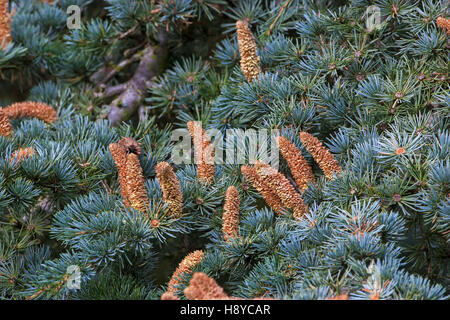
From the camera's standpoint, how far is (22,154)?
3.20 ft

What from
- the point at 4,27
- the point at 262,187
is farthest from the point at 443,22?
the point at 4,27

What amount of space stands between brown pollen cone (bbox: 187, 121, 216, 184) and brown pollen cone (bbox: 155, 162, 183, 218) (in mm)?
111

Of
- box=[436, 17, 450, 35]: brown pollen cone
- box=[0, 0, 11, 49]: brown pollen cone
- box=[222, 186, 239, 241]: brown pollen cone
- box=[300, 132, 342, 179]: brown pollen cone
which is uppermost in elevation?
box=[0, 0, 11, 49]: brown pollen cone

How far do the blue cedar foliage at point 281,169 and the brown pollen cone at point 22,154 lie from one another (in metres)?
0.01

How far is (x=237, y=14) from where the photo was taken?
1.29 metres

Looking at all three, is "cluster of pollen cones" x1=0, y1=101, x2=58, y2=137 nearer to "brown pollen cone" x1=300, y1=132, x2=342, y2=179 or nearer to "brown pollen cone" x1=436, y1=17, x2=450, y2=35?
"brown pollen cone" x1=300, y1=132, x2=342, y2=179

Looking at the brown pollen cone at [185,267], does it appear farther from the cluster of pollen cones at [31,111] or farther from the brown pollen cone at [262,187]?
the cluster of pollen cones at [31,111]

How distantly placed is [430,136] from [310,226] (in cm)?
25

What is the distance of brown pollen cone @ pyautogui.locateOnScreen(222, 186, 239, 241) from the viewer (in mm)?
915

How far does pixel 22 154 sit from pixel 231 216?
0.40 metres

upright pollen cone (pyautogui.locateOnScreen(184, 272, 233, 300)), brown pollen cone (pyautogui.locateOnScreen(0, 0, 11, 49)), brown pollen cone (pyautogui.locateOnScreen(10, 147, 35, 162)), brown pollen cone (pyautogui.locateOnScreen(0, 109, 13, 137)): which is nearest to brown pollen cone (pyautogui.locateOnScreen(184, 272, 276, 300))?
upright pollen cone (pyautogui.locateOnScreen(184, 272, 233, 300))
